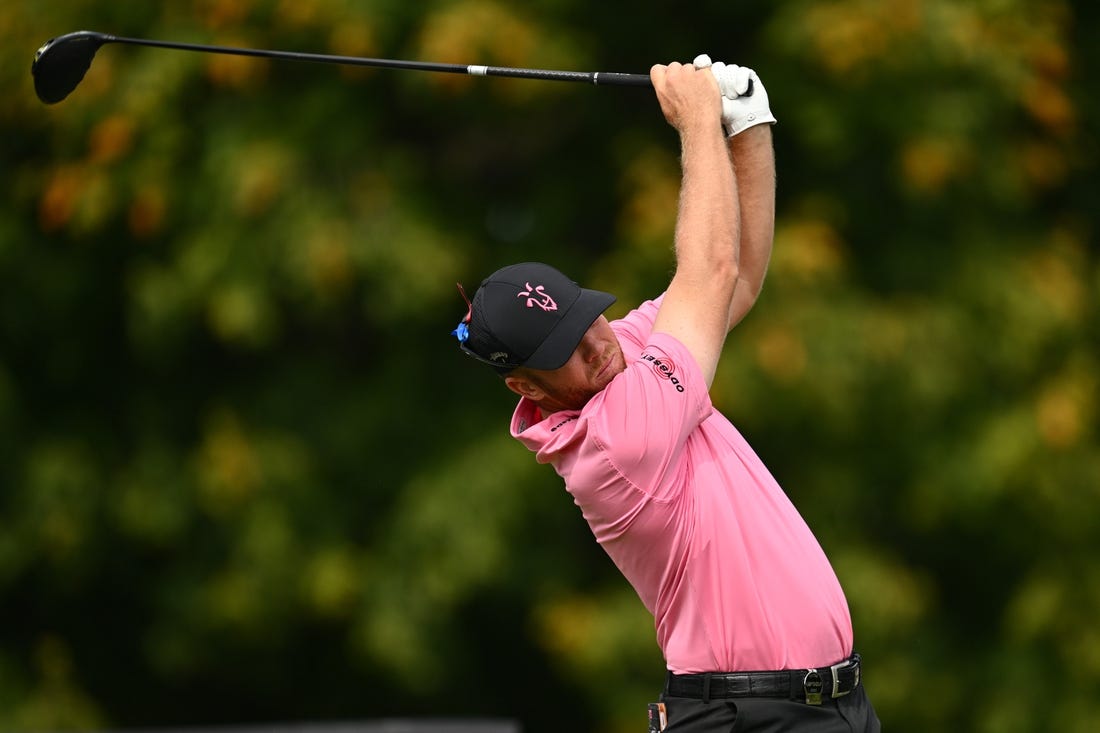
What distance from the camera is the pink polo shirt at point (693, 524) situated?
3.44m

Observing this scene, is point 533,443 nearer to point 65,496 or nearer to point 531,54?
point 531,54

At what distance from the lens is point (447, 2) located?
8.88 meters

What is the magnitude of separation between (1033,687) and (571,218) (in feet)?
13.1

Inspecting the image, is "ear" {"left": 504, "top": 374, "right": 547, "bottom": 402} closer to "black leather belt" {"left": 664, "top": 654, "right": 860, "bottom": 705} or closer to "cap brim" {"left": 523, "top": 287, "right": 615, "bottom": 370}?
"cap brim" {"left": 523, "top": 287, "right": 615, "bottom": 370}

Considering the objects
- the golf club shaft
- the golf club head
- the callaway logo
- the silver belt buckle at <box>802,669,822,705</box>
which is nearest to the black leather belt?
the silver belt buckle at <box>802,669,822,705</box>

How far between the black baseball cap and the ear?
41mm

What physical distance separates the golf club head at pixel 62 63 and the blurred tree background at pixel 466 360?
3.88 metres

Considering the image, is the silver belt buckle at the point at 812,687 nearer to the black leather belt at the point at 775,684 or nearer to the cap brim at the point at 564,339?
the black leather belt at the point at 775,684

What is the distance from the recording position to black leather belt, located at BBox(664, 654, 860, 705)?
3.47m

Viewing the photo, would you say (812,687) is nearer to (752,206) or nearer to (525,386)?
(525,386)

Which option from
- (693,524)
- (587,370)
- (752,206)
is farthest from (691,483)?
(752,206)

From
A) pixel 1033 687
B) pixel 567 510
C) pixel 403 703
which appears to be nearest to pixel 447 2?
pixel 567 510

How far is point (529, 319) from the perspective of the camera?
11.5ft

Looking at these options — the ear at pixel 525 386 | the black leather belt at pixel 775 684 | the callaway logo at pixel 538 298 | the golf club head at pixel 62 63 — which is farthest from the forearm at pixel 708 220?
the golf club head at pixel 62 63
